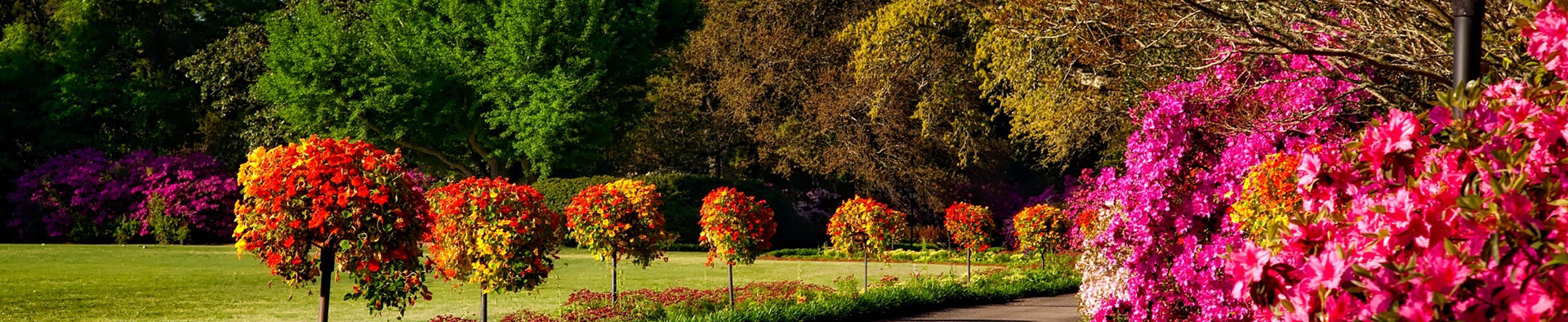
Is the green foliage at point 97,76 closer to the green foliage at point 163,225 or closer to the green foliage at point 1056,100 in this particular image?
the green foliage at point 163,225

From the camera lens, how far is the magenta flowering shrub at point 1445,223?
267 cm

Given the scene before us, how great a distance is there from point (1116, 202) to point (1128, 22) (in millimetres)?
1737

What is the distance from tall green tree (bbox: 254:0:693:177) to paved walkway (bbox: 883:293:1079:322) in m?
15.4

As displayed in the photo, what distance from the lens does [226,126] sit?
38.2 metres

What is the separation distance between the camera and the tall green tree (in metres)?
31.1

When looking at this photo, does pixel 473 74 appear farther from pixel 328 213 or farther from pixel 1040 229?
pixel 328 213

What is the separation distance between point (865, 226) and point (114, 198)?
71.8 feet

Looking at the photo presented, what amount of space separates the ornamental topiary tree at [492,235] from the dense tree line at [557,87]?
15.2m

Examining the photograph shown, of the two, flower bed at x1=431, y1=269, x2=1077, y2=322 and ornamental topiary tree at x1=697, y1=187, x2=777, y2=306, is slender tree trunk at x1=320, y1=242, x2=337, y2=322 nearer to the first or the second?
flower bed at x1=431, y1=269, x2=1077, y2=322

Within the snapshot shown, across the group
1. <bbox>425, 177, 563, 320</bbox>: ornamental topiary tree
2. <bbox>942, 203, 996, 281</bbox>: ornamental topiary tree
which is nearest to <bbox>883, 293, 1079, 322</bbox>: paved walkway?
<bbox>942, 203, 996, 281</bbox>: ornamental topiary tree

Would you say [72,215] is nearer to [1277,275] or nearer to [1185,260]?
[1185,260]

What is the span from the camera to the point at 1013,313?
15836 millimetres

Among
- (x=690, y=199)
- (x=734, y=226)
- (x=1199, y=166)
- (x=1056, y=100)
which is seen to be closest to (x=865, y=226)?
(x=734, y=226)

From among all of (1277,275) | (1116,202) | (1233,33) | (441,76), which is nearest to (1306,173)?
(1277,275)
